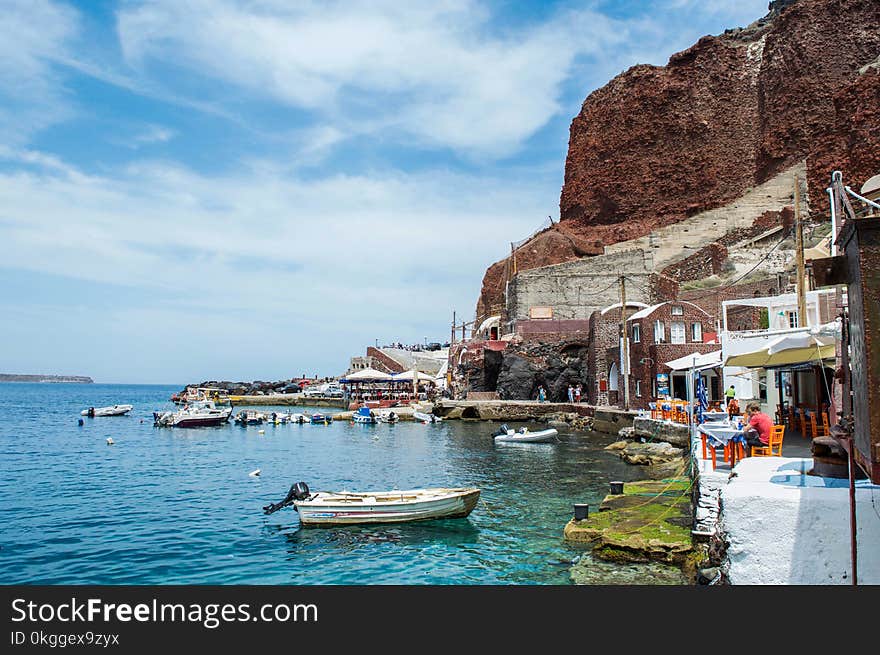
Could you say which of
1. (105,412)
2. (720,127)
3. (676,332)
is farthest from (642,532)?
(720,127)

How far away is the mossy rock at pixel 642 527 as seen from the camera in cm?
1247

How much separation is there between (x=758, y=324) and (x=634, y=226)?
36.0 meters

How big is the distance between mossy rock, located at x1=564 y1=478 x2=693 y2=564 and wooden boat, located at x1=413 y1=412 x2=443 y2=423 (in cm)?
3475

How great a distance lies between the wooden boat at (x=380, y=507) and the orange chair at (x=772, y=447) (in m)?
7.29

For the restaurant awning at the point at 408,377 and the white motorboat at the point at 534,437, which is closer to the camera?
the white motorboat at the point at 534,437

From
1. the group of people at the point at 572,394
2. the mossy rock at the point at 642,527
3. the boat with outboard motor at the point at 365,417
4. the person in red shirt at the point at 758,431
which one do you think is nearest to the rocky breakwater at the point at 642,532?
the mossy rock at the point at 642,527

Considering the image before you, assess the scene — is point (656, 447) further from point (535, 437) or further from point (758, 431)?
point (758, 431)

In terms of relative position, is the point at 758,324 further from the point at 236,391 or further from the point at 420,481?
the point at 236,391

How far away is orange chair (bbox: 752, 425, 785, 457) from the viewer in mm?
12781

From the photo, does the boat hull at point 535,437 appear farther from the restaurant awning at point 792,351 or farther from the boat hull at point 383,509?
the restaurant awning at point 792,351

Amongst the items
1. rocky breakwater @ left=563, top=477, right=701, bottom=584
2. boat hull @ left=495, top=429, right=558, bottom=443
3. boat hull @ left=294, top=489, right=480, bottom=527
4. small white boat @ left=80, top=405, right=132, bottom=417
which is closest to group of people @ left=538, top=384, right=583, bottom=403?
boat hull @ left=495, top=429, right=558, bottom=443

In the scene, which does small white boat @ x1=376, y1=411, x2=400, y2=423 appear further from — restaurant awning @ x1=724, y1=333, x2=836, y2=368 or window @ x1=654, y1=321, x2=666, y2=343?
restaurant awning @ x1=724, y1=333, x2=836, y2=368

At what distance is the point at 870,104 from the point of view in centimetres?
5575
